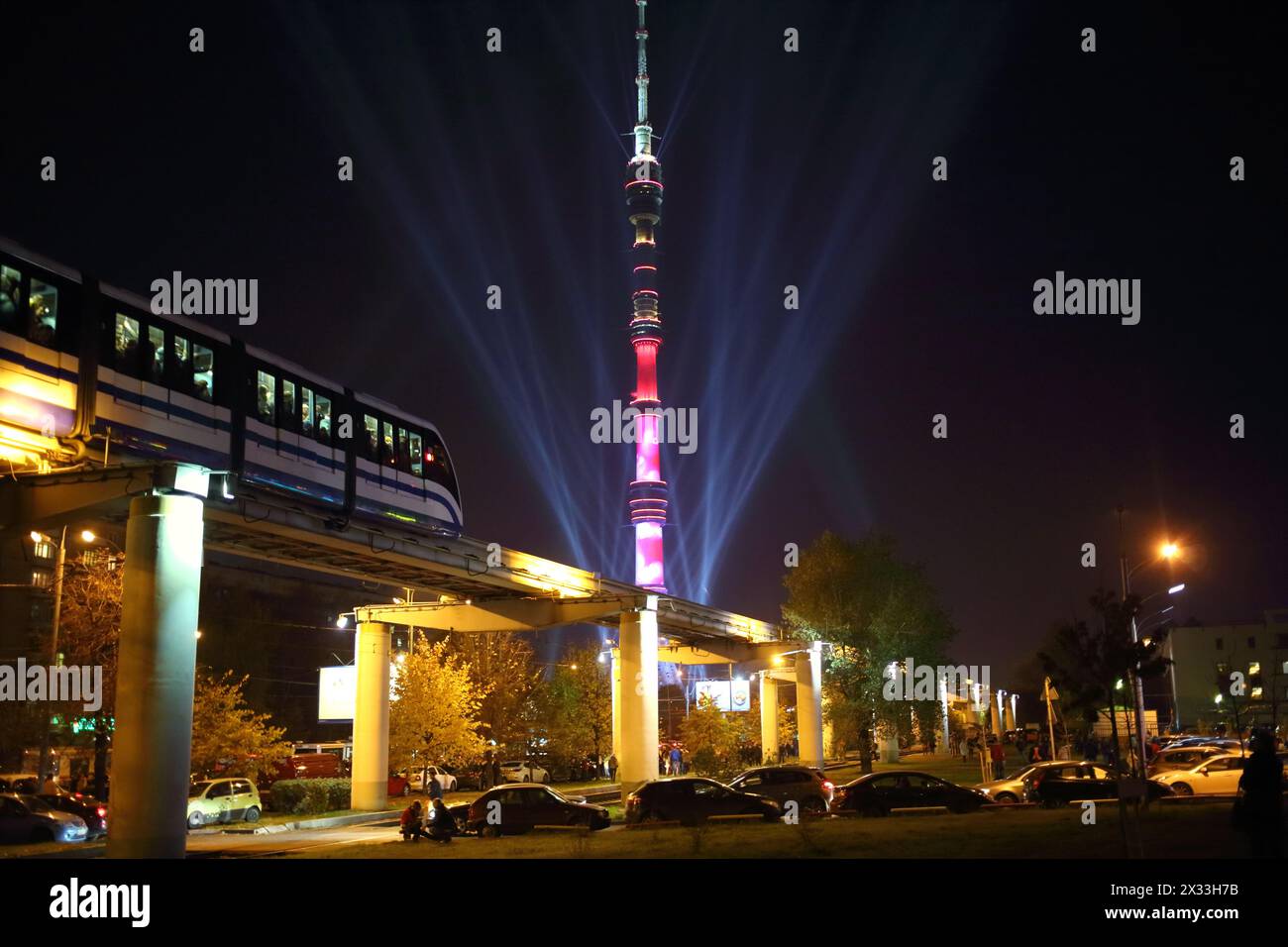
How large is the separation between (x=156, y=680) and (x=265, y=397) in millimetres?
8421

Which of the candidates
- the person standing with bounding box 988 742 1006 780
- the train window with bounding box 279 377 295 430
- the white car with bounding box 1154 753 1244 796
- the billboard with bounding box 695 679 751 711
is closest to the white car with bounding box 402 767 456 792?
the person standing with bounding box 988 742 1006 780

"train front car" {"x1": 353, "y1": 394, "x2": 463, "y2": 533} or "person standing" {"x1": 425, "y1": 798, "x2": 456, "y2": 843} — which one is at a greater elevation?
"train front car" {"x1": 353, "y1": 394, "x2": 463, "y2": 533}

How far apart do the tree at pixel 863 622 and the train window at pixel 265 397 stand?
117 feet

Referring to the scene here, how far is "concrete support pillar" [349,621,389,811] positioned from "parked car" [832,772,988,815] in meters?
19.7

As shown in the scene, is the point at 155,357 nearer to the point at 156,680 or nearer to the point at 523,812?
the point at 156,680

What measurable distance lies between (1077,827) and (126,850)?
715 inches

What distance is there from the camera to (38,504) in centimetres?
2486

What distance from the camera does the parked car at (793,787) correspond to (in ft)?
104

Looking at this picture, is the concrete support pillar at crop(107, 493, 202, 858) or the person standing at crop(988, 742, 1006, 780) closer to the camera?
the concrete support pillar at crop(107, 493, 202, 858)

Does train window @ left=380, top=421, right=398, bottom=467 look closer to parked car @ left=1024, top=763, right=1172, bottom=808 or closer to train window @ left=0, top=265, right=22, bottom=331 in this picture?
train window @ left=0, top=265, right=22, bottom=331

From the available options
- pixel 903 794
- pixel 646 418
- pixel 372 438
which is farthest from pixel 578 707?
pixel 646 418

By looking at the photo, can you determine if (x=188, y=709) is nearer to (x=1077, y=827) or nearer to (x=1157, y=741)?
(x=1077, y=827)

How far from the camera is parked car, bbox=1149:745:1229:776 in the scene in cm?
3831
